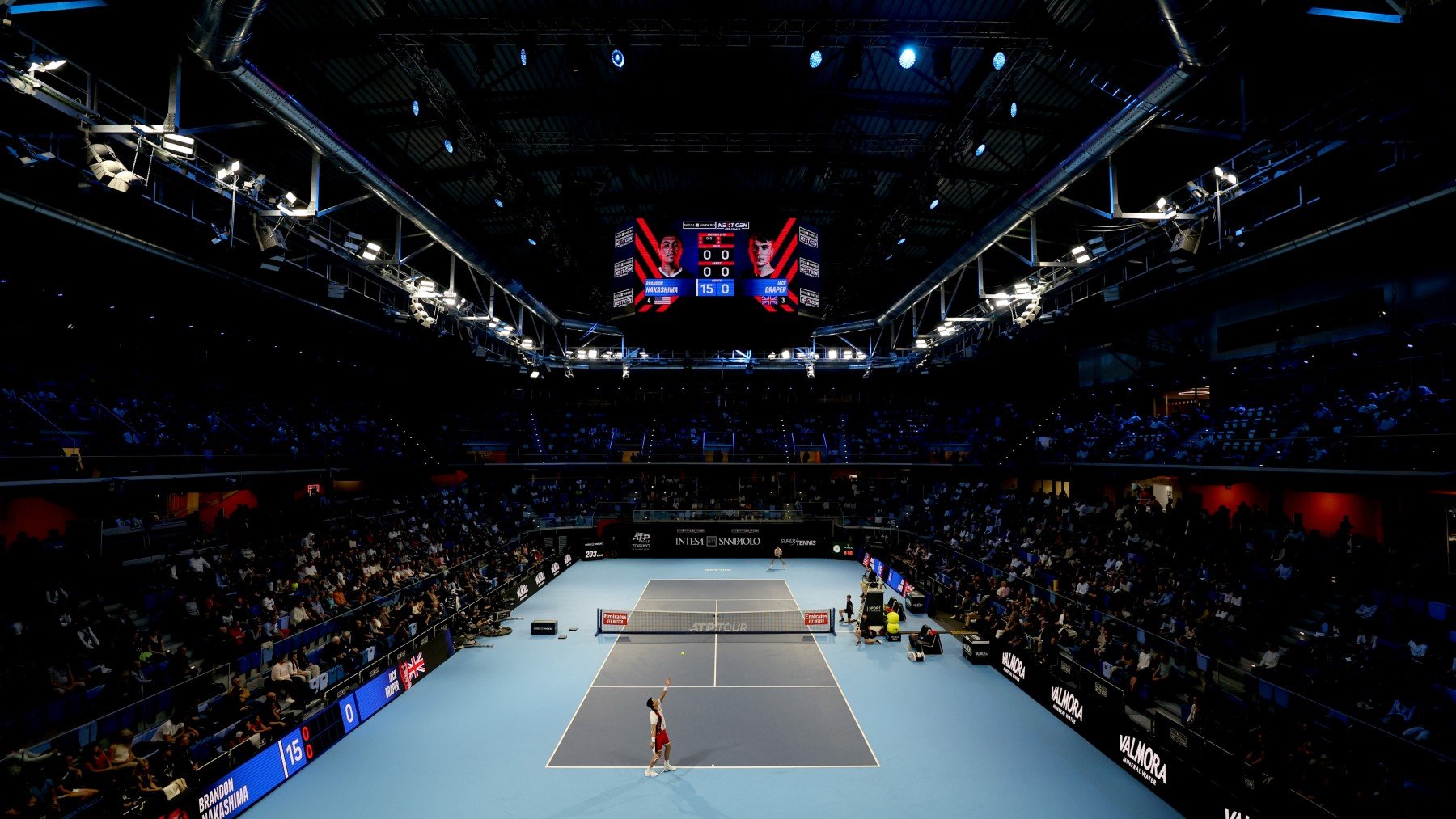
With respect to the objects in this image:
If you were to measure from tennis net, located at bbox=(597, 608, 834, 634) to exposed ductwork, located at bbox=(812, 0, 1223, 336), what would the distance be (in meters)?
13.0

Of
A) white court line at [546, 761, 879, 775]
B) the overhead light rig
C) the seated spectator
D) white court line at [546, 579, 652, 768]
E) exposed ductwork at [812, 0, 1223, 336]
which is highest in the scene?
exposed ductwork at [812, 0, 1223, 336]

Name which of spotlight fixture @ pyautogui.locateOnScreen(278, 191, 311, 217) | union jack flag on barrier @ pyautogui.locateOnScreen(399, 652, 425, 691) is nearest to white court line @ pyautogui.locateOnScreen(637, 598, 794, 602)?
union jack flag on barrier @ pyautogui.locateOnScreen(399, 652, 425, 691)

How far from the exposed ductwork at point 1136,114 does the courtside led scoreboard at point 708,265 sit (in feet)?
16.3

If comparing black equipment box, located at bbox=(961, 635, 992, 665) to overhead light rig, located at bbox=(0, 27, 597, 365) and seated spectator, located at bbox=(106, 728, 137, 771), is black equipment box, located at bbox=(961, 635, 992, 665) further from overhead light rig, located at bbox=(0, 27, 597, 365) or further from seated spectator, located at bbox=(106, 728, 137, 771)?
seated spectator, located at bbox=(106, 728, 137, 771)

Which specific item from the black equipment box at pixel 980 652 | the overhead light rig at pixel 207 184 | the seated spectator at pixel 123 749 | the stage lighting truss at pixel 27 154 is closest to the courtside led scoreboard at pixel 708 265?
the overhead light rig at pixel 207 184

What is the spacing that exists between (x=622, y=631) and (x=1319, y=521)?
22.4m

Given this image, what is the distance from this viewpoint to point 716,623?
2370 centimetres

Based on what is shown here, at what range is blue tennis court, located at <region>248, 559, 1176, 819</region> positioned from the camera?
11.4 m

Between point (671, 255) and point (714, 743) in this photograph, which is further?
point (671, 255)

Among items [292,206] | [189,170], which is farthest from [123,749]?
[292,206]

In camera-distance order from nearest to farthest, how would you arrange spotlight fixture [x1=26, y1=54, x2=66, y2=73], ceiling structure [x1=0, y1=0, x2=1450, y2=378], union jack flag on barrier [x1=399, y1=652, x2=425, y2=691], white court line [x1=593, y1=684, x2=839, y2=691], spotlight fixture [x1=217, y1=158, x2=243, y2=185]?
spotlight fixture [x1=26, y1=54, x2=66, y2=73]
ceiling structure [x1=0, y1=0, x2=1450, y2=378]
spotlight fixture [x1=217, y1=158, x2=243, y2=185]
union jack flag on barrier [x1=399, y1=652, x2=425, y2=691]
white court line [x1=593, y1=684, x2=839, y2=691]

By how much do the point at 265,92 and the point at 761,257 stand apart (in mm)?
10079

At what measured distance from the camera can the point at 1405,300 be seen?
17562mm

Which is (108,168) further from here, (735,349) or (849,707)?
(849,707)
